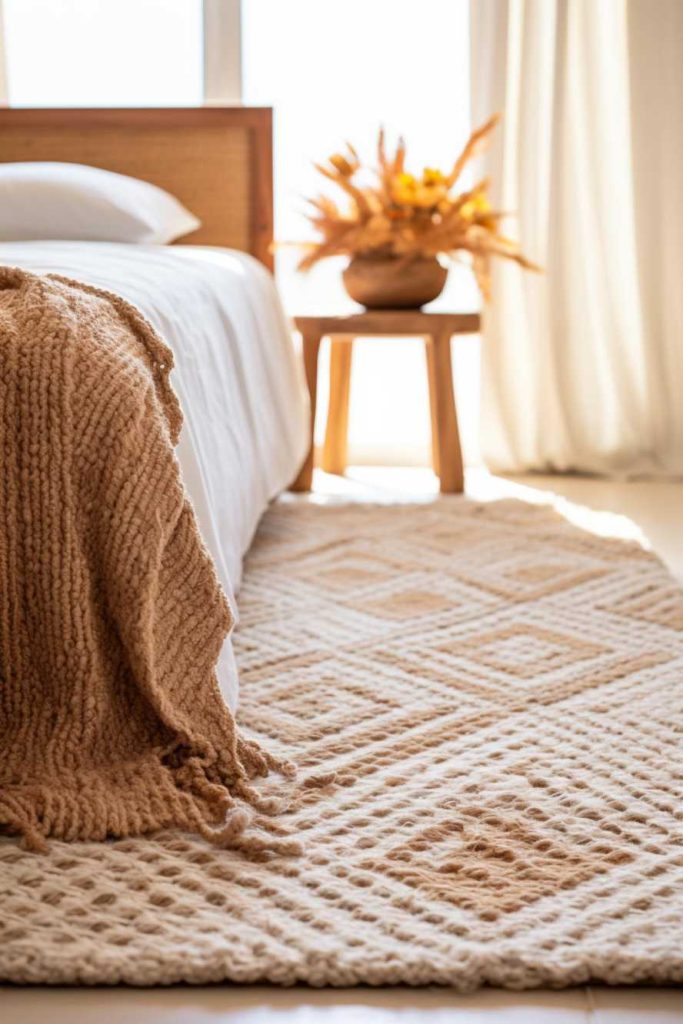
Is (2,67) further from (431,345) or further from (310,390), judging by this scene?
(431,345)

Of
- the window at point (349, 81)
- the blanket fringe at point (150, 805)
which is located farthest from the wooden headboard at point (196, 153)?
the blanket fringe at point (150, 805)

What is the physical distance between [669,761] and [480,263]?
1.67 metres

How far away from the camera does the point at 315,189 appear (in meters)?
3.01

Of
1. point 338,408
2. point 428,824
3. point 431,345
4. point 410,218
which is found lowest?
point 428,824

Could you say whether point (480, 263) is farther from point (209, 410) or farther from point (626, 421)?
point (209, 410)

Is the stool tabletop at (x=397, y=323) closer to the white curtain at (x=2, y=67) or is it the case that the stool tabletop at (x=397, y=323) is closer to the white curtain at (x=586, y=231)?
the white curtain at (x=586, y=231)

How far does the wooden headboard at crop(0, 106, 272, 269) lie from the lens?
288 centimetres

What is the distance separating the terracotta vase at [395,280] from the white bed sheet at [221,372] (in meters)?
0.20

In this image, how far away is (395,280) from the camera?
106 inches

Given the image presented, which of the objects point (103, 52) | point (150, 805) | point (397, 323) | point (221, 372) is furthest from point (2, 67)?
point (150, 805)

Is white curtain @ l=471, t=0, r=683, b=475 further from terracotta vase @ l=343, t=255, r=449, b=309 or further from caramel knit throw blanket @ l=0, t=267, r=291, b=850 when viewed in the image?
caramel knit throw blanket @ l=0, t=267, r=291, b=850

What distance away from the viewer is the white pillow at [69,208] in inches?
96.0

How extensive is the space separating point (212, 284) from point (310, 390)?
74cm

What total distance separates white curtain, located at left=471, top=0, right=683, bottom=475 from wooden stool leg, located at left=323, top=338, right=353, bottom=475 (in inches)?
12.6
